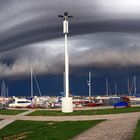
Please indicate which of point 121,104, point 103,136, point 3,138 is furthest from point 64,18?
point 103,136

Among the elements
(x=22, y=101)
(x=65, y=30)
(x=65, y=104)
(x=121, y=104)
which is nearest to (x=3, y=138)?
(x=65, y=104)

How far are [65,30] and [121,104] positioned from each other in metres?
15.0

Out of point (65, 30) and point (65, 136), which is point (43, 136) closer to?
point (65, 136)

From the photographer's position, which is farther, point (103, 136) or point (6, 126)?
point (6, 126)

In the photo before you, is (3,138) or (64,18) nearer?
(3,138)

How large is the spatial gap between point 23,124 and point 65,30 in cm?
1586

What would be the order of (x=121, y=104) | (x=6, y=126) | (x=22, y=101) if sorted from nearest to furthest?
(x=6, y=126), (x=121, y=104), (x=22, y=101)

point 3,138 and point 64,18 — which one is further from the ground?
point 64,18

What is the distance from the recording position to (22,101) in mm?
80500

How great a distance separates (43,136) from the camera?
2202 cm

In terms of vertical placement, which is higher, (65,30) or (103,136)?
(65,30)

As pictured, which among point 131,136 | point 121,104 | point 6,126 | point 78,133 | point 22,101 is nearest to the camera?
point 131,136

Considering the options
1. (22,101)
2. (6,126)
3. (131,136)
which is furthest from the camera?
(22,101)

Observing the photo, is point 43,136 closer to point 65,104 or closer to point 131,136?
point 131,136
